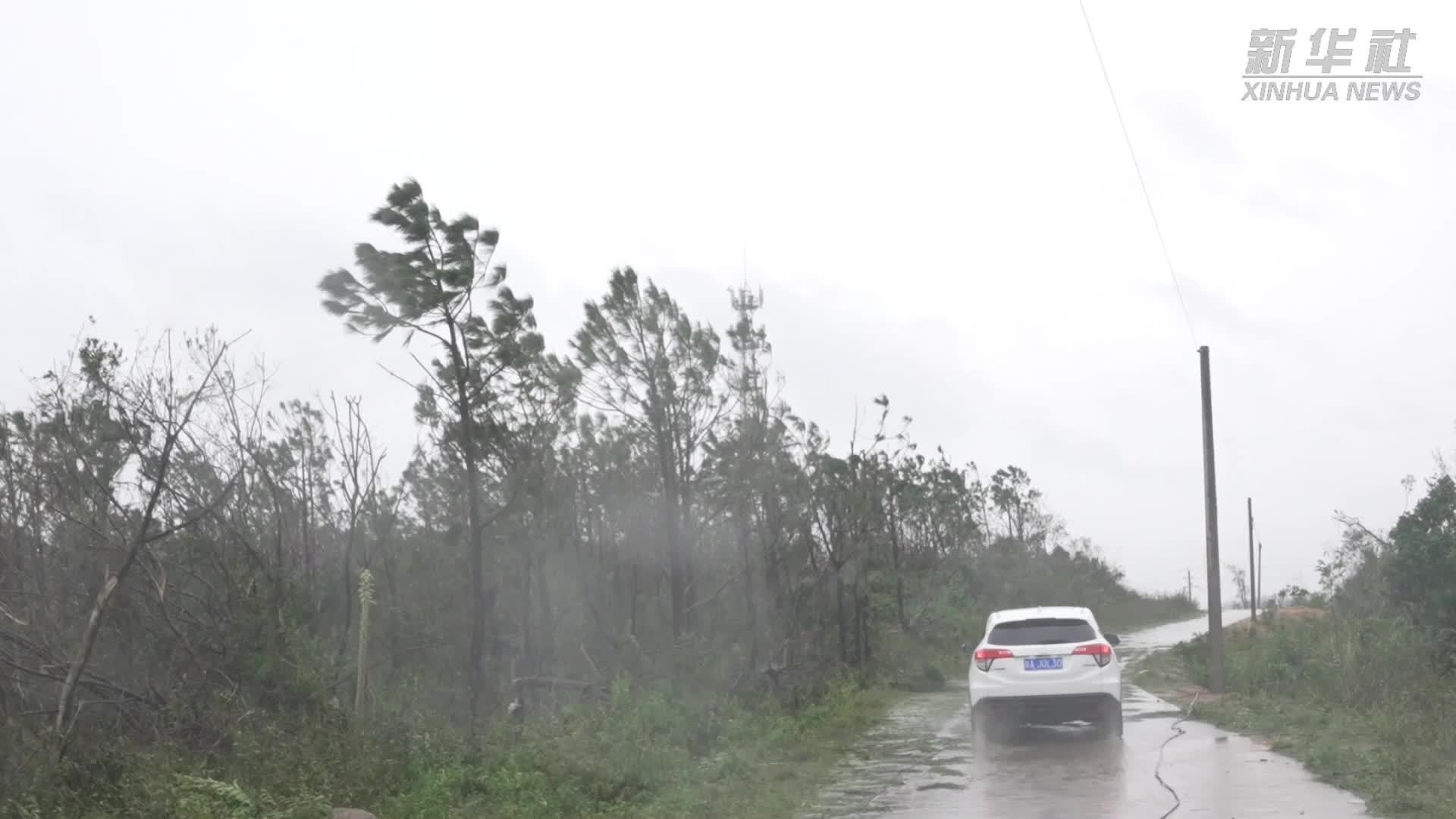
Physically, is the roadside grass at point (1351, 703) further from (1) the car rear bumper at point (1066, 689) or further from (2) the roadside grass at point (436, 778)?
(2) the roadside grass at point (436, 778)

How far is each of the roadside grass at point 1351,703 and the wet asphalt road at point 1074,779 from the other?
1.39 feet

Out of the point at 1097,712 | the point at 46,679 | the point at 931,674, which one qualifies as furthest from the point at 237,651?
the point at 931,674

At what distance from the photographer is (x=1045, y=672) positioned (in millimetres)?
17172

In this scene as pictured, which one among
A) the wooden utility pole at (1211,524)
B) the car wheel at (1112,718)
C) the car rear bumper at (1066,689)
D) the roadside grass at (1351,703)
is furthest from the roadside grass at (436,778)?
the wooden utility pole at (1211,524)

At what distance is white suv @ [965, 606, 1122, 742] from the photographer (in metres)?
17.1

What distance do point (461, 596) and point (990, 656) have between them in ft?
76.7

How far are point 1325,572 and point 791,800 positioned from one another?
24440 mm

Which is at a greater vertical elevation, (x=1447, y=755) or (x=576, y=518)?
(x=576, y=518)

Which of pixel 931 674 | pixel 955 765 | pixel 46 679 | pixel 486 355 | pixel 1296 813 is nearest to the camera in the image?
pixel 1296 813

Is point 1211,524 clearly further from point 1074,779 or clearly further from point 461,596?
point 461,596

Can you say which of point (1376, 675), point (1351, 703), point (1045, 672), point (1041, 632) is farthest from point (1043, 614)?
point (1376, 675)

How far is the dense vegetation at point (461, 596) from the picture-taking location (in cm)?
1374

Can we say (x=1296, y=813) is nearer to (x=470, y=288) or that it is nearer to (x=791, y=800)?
(x=791, y=800)

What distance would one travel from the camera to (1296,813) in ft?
35.9
